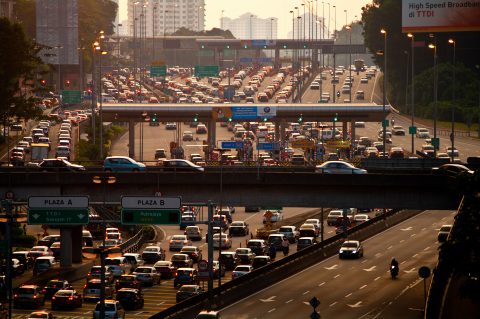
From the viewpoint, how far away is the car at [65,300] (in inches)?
2908

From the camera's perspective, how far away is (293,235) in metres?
106

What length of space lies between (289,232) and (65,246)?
2368 cm

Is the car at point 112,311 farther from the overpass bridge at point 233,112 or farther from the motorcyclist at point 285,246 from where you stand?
the overpass bridge at point 233,112

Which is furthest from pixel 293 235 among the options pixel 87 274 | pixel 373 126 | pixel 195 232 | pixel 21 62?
pixel 373 126

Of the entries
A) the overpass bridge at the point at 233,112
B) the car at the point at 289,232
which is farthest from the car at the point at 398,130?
the car at the point at 289,232

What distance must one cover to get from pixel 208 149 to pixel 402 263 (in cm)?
4797

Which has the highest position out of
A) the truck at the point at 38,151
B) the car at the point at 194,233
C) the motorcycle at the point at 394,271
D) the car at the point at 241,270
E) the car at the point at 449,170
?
the car at the point at 449,170

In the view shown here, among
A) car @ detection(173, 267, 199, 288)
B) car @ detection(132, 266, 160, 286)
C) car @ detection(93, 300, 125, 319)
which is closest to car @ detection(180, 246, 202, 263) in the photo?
car @ detection(132, 266, 160, 286)

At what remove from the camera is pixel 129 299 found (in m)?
74.6

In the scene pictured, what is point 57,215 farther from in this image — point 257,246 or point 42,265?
point 257,246

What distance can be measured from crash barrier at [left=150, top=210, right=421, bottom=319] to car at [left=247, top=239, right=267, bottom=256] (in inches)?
143

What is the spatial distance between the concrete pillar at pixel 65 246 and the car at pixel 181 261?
20.9 feet

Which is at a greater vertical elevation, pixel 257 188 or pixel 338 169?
pixel 338 169

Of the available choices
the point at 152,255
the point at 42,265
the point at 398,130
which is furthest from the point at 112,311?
the point at 398,130
